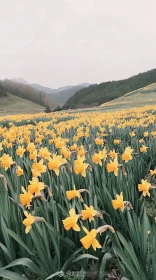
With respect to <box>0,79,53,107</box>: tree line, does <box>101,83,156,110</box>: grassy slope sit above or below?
below

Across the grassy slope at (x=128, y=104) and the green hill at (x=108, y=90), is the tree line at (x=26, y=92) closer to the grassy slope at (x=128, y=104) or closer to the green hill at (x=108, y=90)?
the green hill at (x=108, y=90)

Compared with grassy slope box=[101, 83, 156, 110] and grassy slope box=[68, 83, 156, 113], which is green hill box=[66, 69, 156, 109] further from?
grassy slope box=[68, 83, 156, 113]

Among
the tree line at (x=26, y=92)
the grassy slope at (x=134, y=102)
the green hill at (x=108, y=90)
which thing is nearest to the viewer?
the grassy slope at (x=134, y=102)

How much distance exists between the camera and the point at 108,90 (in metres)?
62.1

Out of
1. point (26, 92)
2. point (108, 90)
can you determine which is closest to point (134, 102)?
point (26, 92)

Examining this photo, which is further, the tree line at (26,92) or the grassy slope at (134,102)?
the tree line at (26,92)

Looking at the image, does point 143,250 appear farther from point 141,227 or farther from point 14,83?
point 14,83

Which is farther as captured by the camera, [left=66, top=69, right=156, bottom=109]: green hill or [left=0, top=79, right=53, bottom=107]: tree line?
[left=66, top=69, right=156, bottom=109]: green hill

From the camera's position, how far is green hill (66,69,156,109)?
179 ft

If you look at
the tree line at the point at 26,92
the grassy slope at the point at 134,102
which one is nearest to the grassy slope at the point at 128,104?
the grassy slope at the point at 134,102

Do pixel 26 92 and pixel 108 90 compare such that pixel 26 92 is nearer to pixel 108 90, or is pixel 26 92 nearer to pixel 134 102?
pixel 108 90

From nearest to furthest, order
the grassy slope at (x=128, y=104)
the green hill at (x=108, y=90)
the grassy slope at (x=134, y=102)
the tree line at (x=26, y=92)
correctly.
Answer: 1. the grassy slope at (x=128, y=104)
2. the grassy slope at (x=134, y=102)
3. the tree line at (x=26, y=92)
4. the green hill at (x=108, y=90)

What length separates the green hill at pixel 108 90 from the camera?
179 feet

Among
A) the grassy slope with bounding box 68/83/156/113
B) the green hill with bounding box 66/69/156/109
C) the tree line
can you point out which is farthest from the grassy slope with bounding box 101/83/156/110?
the tree line
